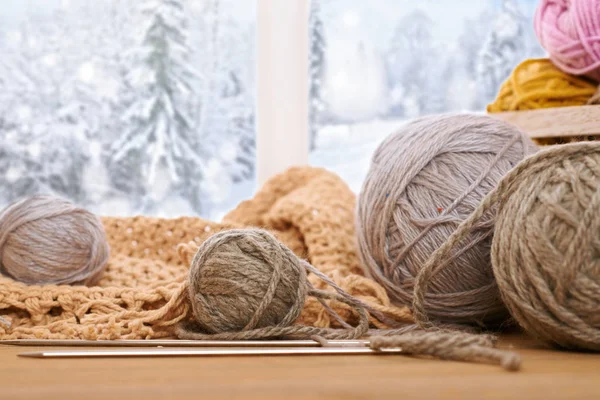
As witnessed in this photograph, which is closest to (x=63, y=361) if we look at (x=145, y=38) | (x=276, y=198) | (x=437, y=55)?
(x=276, y=198)

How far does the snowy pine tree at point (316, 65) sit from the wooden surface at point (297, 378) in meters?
1.19

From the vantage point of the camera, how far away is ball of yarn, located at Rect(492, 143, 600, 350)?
0.71 meters

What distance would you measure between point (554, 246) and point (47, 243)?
2.44 feet

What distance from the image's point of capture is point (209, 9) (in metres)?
1.80

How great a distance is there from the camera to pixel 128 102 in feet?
5.82

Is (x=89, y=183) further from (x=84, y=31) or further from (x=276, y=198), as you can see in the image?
(x=276, y=198)

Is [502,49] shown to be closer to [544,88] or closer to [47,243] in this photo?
[544,88]

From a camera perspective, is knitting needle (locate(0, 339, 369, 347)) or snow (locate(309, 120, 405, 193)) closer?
knitting needle (locate(0, 339, 369, 347))

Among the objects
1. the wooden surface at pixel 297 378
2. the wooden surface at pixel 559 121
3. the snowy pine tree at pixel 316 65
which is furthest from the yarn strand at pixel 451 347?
the snowy pine tree at pixel 316 65

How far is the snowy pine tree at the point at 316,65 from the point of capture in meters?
1.83

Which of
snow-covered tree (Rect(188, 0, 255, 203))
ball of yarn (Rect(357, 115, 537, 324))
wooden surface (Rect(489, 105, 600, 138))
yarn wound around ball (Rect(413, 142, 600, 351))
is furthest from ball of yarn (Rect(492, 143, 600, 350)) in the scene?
snow-covered tree (Rect(188, 0, 255, 203))

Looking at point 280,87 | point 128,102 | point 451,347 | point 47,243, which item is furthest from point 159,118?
point 451,347

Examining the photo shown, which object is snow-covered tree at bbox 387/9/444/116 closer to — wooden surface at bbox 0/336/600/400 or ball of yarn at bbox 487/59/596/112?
ball of yarn at bbox 487/59/596/112

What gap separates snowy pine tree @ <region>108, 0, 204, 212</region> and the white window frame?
0.60 ft
